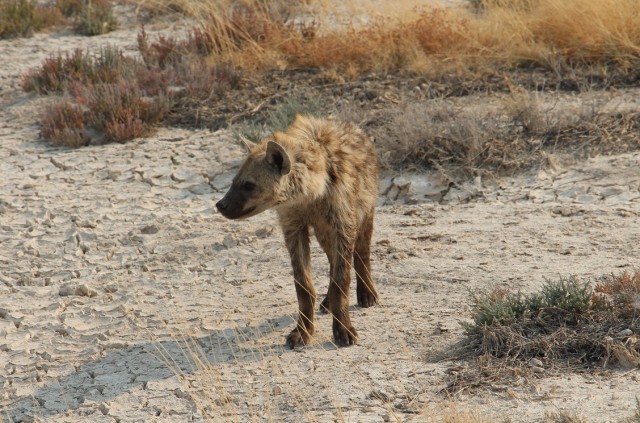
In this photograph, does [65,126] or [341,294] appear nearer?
[341,294]

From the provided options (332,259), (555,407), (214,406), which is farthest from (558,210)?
(214,406)

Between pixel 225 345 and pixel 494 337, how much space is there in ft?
5.74

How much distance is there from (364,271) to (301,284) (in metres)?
0.73

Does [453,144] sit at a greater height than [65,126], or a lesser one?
greater

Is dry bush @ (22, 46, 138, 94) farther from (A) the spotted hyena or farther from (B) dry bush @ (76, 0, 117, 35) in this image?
(A) the spotted hyena

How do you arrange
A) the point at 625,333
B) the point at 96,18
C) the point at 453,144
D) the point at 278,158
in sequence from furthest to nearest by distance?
1. the point at 96,18
2. the point at 453,144
3. the point at 278,158
4. the point at 625,333

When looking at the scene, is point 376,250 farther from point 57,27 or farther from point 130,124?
point 57,27

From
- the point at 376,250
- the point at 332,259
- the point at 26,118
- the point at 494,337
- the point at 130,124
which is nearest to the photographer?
the point at 494,337

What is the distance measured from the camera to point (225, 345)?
6.00 meters

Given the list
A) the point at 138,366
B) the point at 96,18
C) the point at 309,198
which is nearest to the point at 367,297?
the point at 309,198

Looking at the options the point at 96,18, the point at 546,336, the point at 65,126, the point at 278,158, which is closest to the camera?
the point at 546,336

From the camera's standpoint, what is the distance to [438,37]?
10992 mm

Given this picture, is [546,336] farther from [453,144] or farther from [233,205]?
[453,144]

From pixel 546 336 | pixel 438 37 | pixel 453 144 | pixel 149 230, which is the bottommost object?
pixel 149 230
